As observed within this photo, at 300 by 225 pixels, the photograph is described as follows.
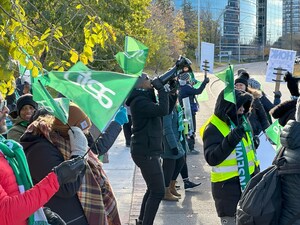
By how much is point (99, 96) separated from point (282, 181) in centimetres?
110

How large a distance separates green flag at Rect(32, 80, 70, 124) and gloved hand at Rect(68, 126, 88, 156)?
162 mm

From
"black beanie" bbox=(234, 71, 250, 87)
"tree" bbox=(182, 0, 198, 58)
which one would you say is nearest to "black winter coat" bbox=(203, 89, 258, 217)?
"black beanie" bbox=(234, 71, 250, 87)

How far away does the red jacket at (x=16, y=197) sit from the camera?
2293mm

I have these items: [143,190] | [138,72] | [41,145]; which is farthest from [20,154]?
[143,190]

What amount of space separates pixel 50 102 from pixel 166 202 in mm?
4213

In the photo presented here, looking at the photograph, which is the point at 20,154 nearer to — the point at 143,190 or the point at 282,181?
the point at 282,181

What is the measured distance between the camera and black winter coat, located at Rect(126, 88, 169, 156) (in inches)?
202

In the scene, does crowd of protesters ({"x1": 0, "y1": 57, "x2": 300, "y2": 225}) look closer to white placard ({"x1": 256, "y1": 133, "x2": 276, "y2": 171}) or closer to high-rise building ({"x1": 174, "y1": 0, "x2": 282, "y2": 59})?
white placard ({"x1": 256, "y1": 133, "x2": 276, "y2": 171})

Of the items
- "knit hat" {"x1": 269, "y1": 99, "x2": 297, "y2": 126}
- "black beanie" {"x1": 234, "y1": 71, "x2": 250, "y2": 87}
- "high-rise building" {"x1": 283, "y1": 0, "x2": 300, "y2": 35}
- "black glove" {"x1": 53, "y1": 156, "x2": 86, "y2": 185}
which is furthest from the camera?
"high-rise building" {"x1": 283, "y1": 0, "x2": 300, "y2": 35}

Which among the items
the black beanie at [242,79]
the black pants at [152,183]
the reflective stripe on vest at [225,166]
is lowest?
the black pants at [152,183]

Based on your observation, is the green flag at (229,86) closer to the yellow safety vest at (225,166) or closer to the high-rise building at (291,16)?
the yellow safety vest at (225,166)

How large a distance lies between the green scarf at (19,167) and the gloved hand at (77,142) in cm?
41

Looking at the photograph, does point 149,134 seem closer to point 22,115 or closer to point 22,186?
point 22,115

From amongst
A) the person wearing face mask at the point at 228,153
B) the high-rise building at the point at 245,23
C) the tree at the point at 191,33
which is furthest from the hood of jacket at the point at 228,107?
the high-rise building at the point at 245,23
